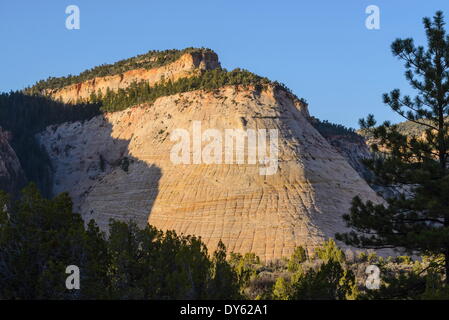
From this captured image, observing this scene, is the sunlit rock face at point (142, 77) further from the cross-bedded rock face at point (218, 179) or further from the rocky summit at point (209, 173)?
the cross-bedded rock face at point (218, 179)

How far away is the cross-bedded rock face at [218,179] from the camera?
209 ft

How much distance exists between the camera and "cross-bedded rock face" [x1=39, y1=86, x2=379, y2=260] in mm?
63781

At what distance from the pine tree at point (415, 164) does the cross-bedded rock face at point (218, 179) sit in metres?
32.1

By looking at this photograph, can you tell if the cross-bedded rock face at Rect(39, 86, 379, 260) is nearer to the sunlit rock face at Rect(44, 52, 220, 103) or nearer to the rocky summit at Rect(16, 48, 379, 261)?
the rocky summit at Rect(16, 48, 379, 261)

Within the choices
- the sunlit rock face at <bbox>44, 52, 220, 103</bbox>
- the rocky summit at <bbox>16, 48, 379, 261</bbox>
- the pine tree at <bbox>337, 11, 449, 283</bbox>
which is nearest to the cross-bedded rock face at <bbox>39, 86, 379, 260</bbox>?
the rocky summit at <bbox>16, 48, 379, 261</bbox>

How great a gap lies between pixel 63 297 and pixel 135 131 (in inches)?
2567

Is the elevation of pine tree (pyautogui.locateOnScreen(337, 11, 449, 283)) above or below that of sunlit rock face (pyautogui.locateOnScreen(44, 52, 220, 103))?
below

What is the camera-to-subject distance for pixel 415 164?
26.8 metres

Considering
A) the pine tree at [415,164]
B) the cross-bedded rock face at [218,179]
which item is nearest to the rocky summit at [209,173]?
the cross-bedded rock face at [218,179]

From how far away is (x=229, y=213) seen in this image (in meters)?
65.9

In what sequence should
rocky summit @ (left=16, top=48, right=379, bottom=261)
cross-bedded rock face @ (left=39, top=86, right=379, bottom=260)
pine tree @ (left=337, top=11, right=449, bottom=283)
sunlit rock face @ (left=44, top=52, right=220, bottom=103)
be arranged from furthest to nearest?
sunlit rock face @ (left=44, top=52, right=220, bottom=103) → rocky summit @ (left=16, top=48, right=379, bottom=261) → cross-bedded rock face @ (left=39, top=86, right=379, bottom=260) → pine tree @ (left=337, top=11, right=449, bottom=283)

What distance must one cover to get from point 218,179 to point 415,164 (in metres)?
44.2

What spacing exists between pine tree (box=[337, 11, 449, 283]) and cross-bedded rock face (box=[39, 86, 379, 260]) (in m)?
32.1

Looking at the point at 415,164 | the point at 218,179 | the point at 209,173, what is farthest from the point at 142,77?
the point at 415,164
